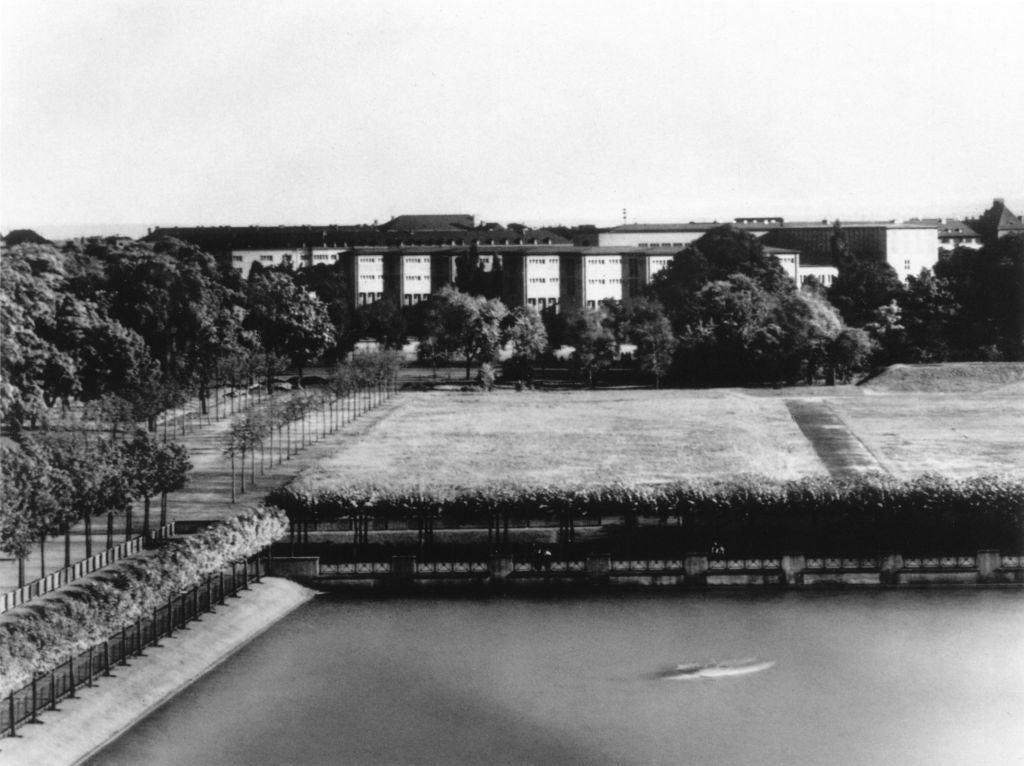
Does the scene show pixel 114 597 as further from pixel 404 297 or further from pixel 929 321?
pixel 404 297

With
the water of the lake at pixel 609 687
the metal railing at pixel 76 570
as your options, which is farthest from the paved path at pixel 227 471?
the water of the lake at pixel 609 687

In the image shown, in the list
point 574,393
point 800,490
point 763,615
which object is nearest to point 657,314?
point 574,393

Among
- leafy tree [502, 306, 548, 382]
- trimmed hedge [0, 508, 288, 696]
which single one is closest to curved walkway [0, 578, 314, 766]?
trimmed hedge [0, 508, 288, 696]

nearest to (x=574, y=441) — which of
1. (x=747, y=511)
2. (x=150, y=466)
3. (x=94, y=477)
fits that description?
(x=747, y=511)

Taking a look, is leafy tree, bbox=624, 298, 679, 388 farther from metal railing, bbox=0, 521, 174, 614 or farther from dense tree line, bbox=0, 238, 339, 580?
metal railing, bbox=0, 521, 174, 614

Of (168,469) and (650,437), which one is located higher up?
(168,469)

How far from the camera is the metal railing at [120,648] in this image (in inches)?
1475

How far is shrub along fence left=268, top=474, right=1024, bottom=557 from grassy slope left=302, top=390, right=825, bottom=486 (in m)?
6.54

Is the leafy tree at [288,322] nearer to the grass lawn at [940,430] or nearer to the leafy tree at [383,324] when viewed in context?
the leafy tree at [383,324]

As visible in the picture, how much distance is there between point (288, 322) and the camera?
12694cm

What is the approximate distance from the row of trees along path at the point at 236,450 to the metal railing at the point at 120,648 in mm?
5056

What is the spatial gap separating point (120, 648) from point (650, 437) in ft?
174

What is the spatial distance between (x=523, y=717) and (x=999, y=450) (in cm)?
5349

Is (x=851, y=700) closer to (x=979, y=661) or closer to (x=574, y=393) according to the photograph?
(x=979, y=661)
